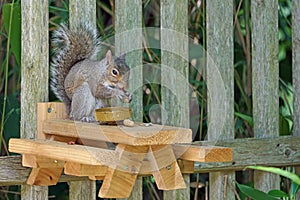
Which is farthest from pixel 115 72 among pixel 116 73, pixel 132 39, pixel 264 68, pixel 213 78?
pixel 264 68

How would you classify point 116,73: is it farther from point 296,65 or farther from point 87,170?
point 296,65

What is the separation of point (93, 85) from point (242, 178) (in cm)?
146

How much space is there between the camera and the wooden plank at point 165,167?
2207mm

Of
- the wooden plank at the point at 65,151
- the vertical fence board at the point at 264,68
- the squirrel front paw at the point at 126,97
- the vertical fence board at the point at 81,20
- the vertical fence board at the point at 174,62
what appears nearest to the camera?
the wooden plank at the point at 65,151

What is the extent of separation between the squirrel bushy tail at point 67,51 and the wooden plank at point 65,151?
0.26 meters

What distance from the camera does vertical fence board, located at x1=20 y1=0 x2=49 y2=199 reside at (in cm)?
260

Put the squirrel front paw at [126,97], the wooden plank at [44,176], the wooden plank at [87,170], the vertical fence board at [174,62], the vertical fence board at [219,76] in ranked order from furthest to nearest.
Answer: the vertical fence board at [219,76]
the vertical fence board at [174,62]
the wooden plank at [44,176]
the squirrel front paw at [126,97]
the wooden plank at [87,170]

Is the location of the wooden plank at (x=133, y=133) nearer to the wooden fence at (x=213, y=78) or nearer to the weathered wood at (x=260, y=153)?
the wooden fence at (x=213, y=78)

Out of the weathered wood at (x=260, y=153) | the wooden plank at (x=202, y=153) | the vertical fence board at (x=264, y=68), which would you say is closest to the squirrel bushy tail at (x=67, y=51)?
the wooden plank at (x=202, y=153)

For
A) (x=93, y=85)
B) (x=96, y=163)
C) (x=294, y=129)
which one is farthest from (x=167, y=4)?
(x=96, y=163)

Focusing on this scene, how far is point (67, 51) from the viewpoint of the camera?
2.61m

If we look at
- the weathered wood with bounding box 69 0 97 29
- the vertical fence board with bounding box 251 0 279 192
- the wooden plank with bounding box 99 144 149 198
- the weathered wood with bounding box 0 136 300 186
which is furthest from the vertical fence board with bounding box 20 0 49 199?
the vertical fence board with bounding box 251 0 279 192

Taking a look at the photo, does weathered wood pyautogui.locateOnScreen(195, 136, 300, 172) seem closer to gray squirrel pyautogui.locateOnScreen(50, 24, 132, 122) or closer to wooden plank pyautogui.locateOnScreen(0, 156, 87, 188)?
gray squirrel pyautogui.locateOnScreen(50, 24, 132, 122)

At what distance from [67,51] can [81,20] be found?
5.5 inches
